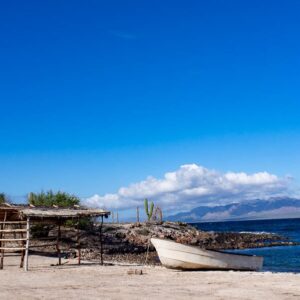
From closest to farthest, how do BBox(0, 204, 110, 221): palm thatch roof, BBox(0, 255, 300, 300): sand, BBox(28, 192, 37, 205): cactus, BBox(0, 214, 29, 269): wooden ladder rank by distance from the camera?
BBox(0, 255, 300, 300): sand
BBox(0, 204, 110, 221): palm thatch roof
BBox(0, 214, 29, 269): wooden ladder
BBox(28, 192, 37, 205): cactus

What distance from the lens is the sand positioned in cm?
1509

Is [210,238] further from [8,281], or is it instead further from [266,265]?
[8,281]

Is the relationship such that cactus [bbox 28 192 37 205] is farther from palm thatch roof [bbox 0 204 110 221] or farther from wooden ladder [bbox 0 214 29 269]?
palm thatch roof [bbox 0 204 110 221]

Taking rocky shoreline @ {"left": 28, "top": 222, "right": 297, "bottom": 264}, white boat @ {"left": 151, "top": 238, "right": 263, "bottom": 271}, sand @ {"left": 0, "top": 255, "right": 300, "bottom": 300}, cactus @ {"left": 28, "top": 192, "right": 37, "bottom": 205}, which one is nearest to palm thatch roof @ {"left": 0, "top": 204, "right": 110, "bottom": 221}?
sand @ {"left": 0, "top": 255, "right": 300, "bottom": 300}

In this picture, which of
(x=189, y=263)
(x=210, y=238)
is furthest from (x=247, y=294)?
(x=210, y=238)

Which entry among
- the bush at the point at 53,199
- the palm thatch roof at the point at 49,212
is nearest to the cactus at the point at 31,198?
the bush at the point at 53,199

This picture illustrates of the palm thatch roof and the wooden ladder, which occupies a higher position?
the palm thatch roof

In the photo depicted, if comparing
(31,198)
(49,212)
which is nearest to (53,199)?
(31,198)

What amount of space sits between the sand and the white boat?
1.64 ft

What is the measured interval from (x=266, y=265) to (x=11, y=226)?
16.2 meters

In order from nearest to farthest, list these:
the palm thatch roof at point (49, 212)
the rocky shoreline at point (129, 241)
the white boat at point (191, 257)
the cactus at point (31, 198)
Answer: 1. the white boat at point (191, 257)
2. the palm thatch roof at point (49, 212)
3. the rocky shoreline at point (129, 241)
4. the cactus at point (31, 198)

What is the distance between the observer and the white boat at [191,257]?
22219 millimetres

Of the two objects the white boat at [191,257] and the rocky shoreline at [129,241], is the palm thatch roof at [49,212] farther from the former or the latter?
the white boat at [191,257]

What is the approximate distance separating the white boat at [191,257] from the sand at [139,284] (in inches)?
19.7
